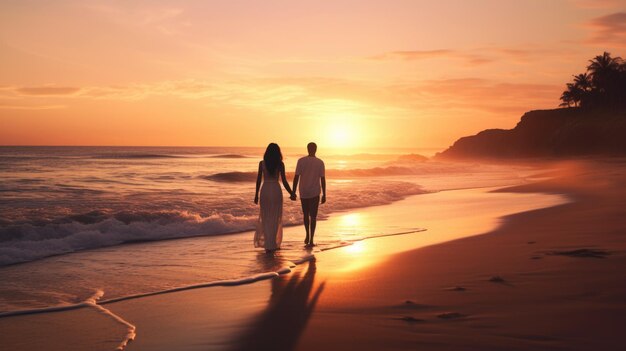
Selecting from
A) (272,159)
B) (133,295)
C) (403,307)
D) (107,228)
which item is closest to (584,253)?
(403,307)

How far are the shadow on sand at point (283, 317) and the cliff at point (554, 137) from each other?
284 ft

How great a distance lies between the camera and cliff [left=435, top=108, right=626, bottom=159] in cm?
8975

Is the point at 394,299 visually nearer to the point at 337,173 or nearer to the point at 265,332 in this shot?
the point at 265,332

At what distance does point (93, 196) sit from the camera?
70.0 ft

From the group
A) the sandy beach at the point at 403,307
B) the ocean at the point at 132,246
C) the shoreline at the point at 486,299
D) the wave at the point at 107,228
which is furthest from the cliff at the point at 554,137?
the sandy beach at the point at 403,307

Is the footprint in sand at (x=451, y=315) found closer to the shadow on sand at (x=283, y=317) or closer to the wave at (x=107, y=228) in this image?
the shadow on sand at (x=283, y=317)

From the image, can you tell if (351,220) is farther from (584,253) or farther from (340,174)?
(340,174)

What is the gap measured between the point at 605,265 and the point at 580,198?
1287cm

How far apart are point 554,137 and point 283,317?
4387 inches

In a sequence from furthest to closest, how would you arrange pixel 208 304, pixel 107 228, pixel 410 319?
pixel 107 228 < pixel 208 304 < pixel 410 319

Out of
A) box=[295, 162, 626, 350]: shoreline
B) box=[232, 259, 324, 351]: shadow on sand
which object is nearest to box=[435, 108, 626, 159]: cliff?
box=[295, 162, 626, 350]: shoreline

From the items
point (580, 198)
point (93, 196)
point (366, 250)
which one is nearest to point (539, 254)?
point (366, 250)

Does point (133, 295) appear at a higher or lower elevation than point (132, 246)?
higher

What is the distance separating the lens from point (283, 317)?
5508mm
